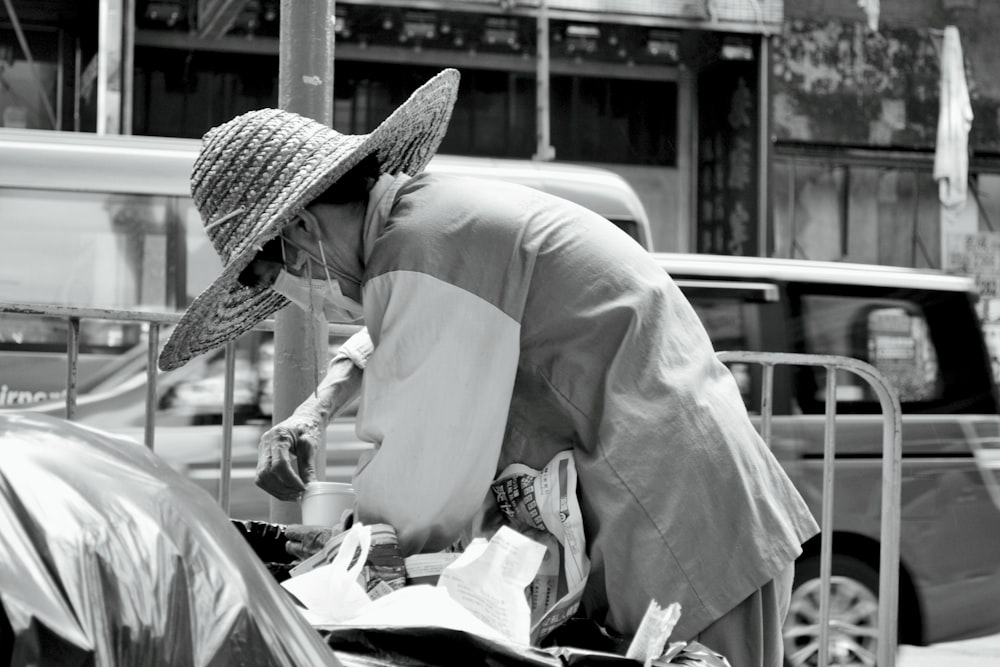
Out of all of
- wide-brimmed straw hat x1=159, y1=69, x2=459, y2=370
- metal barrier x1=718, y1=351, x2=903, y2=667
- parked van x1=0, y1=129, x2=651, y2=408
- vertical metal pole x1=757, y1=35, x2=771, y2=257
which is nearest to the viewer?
wide-brimmed straw hat x1=159, y1=69, x2=459, y2=370

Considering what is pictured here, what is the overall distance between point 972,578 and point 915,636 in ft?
1.28

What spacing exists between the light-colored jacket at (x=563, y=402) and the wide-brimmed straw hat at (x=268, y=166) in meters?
0.13

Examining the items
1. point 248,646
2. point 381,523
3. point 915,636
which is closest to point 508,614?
point 381,523

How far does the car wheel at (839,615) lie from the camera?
6277mm

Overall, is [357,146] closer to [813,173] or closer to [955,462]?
[955,462]

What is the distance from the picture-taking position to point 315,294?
7.98 ft

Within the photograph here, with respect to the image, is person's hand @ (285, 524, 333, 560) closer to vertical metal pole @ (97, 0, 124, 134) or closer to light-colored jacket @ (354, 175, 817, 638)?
light-colored jacket @ (354, 175, 817, 638)

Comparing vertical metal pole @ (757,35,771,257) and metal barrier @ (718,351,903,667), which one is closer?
metal barrier @ (718,351,903,667)

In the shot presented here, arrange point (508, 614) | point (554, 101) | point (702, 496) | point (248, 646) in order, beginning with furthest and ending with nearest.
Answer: point (554, 101) → point (702, 496) → point (508, 614) → point (248, 646)

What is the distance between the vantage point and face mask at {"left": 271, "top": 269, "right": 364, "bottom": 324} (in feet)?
7.92

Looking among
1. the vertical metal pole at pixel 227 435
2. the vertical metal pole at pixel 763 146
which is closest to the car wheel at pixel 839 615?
the vertical metal pole at pixel 227 435

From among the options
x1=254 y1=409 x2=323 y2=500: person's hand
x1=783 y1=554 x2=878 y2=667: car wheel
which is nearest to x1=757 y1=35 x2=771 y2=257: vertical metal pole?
x1=783 y1=554 x2=878 y2=667: car wheel

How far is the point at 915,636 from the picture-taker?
6441 mm

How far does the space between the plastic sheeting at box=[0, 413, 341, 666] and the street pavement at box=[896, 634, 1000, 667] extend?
Answer: 243 inches
